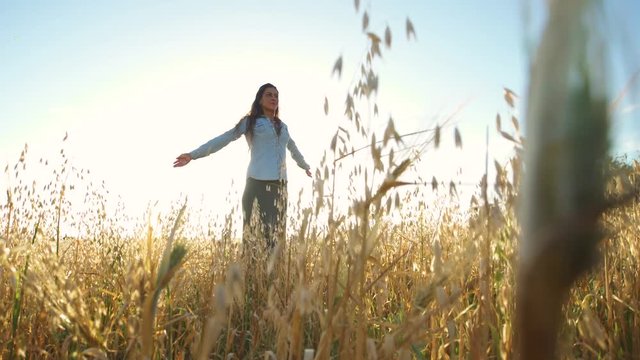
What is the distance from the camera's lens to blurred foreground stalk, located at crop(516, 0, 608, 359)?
0.21 metres

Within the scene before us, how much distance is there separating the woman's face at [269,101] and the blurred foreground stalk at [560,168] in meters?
4.90

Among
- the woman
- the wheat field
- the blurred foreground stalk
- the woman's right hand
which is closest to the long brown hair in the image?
the woman

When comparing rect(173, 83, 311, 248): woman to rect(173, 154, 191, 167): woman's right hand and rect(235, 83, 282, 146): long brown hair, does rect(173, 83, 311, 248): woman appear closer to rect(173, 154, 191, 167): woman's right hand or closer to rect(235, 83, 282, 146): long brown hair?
rect(235, 83, 282, 146): long brown hair

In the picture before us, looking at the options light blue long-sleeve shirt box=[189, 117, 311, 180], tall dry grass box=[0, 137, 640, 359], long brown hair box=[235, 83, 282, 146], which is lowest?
tall dry grass box=[0, 137, 640, 359]

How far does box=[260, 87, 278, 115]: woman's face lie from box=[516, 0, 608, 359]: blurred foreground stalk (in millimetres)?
4900

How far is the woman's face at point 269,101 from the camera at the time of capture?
16.5 ft

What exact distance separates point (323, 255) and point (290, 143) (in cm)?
429

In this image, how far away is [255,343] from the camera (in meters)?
1.63

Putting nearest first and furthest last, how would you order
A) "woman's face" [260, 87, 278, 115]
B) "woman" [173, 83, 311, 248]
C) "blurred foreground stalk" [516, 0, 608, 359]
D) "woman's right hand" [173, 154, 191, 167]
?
"blurred foreground stalk" [516, 0, 608, 359]
"woman's right hand" [173, 154, 191, 167]
"woman" [173, 83, 311, 248]
"woman's face" [260, 87, 278, 115]

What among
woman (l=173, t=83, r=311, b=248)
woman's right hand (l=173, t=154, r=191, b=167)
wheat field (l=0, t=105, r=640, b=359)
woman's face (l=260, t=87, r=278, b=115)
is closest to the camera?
wheat field (l=0, t=105, r=640, b=359)

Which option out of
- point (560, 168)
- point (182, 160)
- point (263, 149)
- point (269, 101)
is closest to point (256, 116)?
point (269, 101)

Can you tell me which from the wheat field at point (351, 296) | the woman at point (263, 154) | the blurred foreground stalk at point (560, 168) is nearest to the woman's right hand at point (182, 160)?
the woman at point (263, 154)

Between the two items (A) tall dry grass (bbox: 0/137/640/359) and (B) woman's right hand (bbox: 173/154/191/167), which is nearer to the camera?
(A) tall dry grass (bbox: 0/137/640/359)

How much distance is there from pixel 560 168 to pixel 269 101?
4913 millimetres
